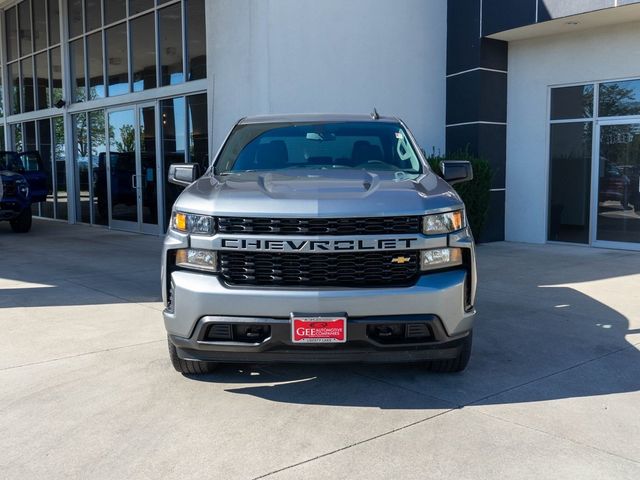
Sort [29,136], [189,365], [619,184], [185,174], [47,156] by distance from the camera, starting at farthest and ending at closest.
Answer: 1. [29,136]
2. [47,156]
3. [619,184]
4. [185,174]
5. [189,365]

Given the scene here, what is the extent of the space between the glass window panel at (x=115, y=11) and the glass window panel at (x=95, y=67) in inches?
19.4

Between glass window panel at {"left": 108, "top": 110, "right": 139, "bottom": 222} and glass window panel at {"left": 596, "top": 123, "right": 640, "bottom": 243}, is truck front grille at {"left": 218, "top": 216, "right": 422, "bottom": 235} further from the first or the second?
glass window panel at {"left": 108, "top": 110, "right": 139, "bottom": 222}

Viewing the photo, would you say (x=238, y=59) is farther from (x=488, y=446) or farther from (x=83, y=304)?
(x=488, y=446)

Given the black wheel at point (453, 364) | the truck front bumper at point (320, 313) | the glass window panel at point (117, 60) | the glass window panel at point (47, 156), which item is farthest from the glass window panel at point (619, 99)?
the glass window panel at point (47, 156)

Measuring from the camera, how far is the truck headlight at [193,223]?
13.4ft

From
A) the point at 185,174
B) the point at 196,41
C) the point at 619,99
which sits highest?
the point at 196,41

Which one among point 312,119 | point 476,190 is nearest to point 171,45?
point 476,190

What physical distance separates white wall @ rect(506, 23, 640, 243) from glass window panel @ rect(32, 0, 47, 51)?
13.3 metres

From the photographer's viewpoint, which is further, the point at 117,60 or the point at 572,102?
the point at 117,60

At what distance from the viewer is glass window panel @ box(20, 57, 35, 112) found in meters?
19.7

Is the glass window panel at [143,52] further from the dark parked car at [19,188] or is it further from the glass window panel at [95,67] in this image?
the dark parked car at [19,188]

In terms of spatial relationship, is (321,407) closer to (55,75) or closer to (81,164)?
(81,164)

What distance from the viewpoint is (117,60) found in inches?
614

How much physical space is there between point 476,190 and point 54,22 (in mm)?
13095
